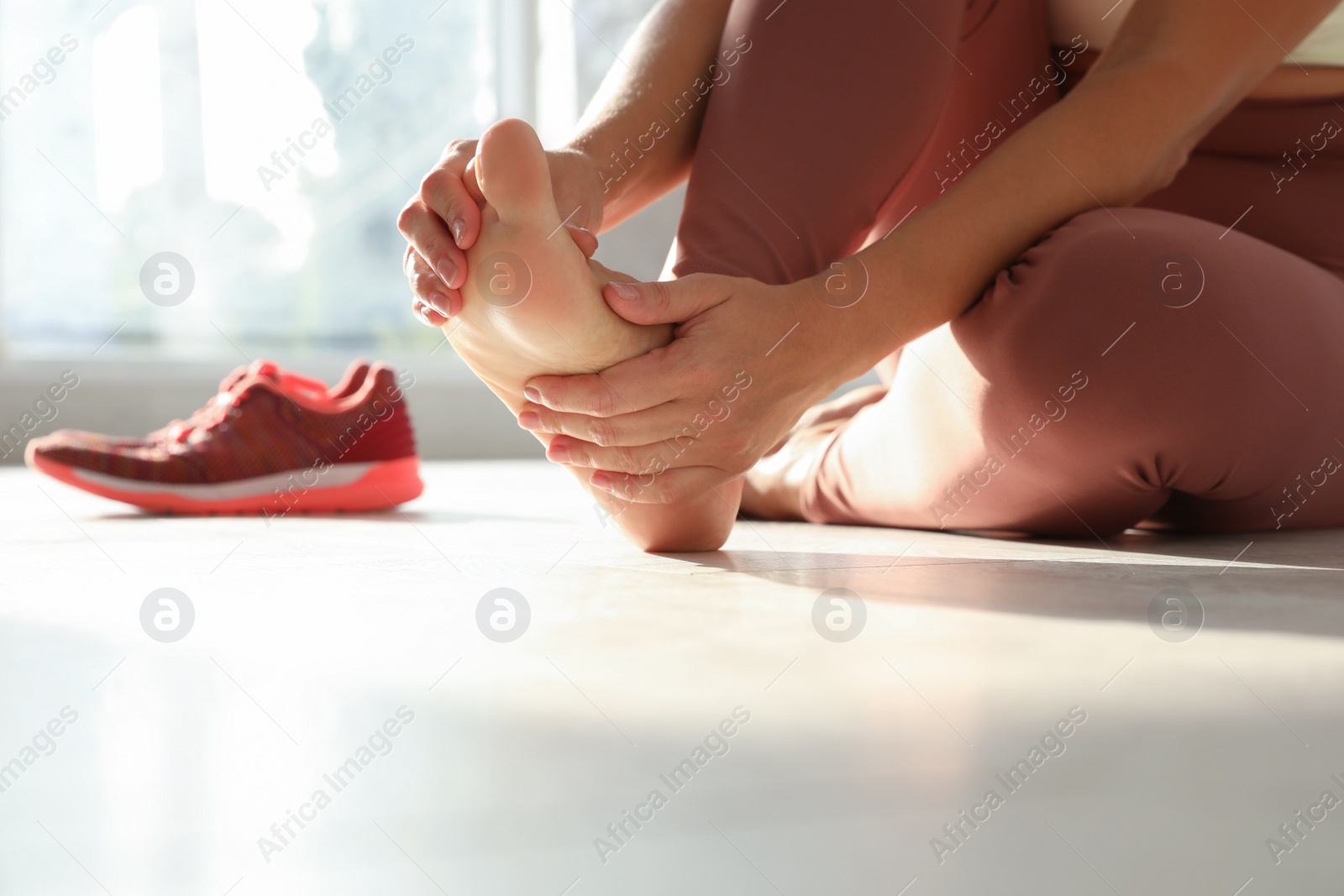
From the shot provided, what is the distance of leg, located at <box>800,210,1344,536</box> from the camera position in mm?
661

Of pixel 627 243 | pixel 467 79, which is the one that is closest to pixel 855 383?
pixel 627 243

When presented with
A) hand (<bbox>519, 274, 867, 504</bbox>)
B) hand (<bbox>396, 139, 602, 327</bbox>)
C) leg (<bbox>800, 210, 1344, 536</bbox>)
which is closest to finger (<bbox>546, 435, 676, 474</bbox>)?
hand (<bbox>519, 274, 867, 504</bbox>)

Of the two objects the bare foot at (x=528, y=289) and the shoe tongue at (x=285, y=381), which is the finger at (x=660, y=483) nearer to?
the bare foot at (x=528, y=289)

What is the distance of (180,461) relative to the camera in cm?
111

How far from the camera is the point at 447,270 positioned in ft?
1.92

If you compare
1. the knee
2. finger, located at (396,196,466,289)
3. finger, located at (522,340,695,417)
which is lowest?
finger, located at (522,340,695,417)

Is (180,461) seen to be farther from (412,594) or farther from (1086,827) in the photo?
(1086,827)

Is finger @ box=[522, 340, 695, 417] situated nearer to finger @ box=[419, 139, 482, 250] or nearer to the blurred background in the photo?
finger @ box=[419, 139, 482, 250]

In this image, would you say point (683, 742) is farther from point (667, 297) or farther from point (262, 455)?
point (262, 455)

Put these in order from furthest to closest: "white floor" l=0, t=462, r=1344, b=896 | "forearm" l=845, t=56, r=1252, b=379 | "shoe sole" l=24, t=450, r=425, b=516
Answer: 1. "shoe sole" l=24, t=450, r=425, b=516
2. "forearm" l=845, t=56, r=1252, b=379
3. "white floor" l=0, t=462, r=1344, b=896

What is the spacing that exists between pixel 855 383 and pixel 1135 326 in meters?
2.54

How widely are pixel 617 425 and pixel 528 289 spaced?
102 mm

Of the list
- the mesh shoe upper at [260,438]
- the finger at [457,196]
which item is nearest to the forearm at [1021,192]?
the finger at [457,196]

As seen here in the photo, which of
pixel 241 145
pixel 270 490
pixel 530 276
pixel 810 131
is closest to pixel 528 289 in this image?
→ pixel 530 276
